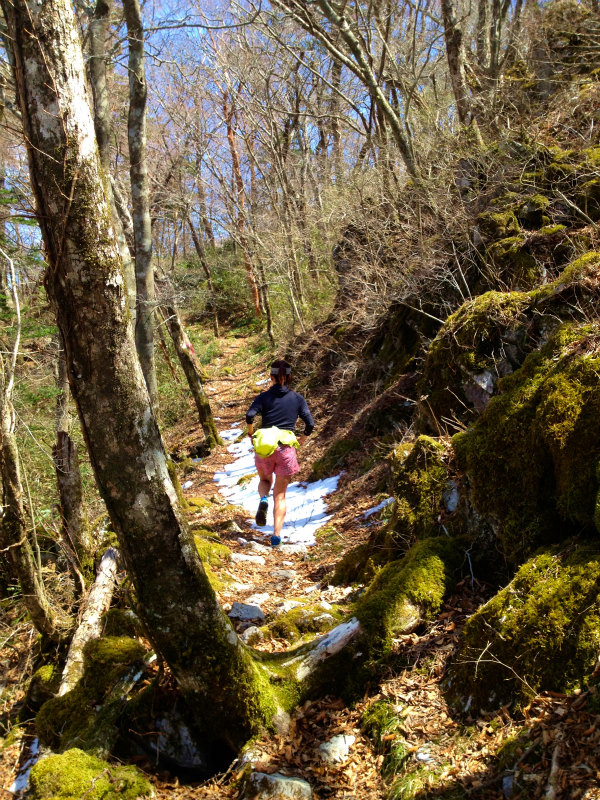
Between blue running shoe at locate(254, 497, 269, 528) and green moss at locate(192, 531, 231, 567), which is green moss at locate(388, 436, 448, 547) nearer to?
green moss at locate(192, 531, 231, 567)

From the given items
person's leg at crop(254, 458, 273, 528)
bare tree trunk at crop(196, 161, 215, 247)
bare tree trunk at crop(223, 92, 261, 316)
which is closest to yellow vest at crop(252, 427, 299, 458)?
person's leg at crop(254, 458, 273, 528)

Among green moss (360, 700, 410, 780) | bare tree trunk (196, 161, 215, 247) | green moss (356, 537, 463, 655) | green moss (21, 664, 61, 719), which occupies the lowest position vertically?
green moss (21, 664, 61, 719)

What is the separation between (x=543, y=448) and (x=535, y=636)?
4.05 ft

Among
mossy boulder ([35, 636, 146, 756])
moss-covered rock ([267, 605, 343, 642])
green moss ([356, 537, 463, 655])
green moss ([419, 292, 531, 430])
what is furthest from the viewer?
green moss ([419, 292, 531, 430])

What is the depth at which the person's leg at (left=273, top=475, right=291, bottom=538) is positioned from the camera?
7023 millimetres

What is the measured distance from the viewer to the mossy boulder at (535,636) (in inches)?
99.3

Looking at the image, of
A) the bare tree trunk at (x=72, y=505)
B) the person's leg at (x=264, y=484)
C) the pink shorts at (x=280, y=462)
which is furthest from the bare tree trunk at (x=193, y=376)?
the bare tree trunk at (x=72, y=505)

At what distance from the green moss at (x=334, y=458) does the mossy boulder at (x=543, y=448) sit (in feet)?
17.0

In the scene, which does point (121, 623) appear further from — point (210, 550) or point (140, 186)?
point (140, 186)

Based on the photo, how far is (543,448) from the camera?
11.3ft

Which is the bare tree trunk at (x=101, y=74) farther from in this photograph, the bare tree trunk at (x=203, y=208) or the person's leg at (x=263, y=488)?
the bare tree trunk at (x=203, y=208)

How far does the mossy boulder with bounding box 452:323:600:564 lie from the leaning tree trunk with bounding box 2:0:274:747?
1.98m

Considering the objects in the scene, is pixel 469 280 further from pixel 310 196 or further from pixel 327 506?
pixel 310 196

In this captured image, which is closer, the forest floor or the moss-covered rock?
the forest floor
